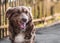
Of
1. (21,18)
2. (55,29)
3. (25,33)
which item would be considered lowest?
(55,29)

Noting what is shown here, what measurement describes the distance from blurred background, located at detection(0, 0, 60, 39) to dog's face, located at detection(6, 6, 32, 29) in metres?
1.71

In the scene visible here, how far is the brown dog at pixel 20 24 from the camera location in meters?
3.26

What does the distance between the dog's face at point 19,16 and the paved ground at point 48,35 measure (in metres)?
1.15

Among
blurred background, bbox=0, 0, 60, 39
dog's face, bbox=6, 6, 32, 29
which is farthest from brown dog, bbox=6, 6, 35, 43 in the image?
blurred background, bbox=0, 0, 60, 39

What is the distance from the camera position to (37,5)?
688 cm

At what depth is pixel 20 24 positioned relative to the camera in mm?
3270

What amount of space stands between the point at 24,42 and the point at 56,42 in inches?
39.2

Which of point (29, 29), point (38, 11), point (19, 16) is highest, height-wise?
point (19, 16)

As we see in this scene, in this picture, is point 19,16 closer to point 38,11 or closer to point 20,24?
point 20,24

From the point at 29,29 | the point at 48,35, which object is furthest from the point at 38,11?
the point at 29,29

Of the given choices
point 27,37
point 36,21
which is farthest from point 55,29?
point 27,37

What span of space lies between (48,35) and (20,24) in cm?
180

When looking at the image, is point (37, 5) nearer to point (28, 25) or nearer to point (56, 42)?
point (56, 42)

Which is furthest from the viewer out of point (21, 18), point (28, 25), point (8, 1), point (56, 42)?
point (8, 1)
